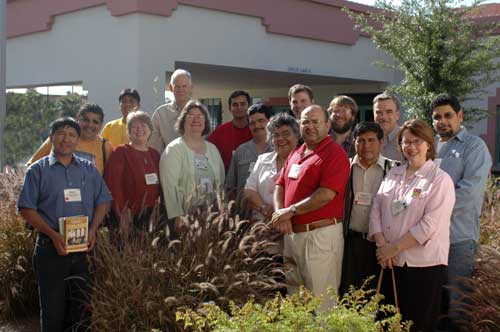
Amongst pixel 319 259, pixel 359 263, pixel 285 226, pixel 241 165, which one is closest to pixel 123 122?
pixel 241 165

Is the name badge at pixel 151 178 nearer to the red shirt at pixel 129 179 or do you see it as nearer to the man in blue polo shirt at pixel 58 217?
the red shirt at pixel 129 179

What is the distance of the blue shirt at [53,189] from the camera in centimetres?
471

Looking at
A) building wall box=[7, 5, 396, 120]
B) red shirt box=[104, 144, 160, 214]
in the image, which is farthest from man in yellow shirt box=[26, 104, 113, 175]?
building wall box=[7, 5, 396, 120]

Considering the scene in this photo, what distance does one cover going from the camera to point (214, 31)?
12.8 m

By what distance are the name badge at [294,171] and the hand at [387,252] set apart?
2.61ft

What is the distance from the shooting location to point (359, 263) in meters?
4.71

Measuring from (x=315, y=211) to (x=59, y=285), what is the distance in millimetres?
2021

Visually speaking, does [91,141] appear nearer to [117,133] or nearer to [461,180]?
[117,133]

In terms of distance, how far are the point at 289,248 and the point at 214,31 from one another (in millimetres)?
8767

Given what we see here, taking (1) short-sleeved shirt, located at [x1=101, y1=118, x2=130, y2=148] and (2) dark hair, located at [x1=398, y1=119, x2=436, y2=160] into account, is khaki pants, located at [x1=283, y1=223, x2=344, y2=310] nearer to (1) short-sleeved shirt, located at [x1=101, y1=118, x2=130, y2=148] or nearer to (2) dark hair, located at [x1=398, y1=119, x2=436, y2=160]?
(2) dark hair, located at [x1=398, y1=119, x2=436, y2=160]

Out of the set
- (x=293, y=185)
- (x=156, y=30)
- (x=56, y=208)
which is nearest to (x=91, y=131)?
(x=56, y=208)

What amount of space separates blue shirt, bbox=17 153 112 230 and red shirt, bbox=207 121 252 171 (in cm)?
186

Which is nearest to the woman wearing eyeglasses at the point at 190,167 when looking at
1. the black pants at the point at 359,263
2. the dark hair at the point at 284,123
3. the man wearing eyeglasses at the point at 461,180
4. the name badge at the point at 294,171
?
the dark hair at the point at 284,123

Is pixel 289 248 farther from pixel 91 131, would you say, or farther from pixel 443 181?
pixel 91 131
